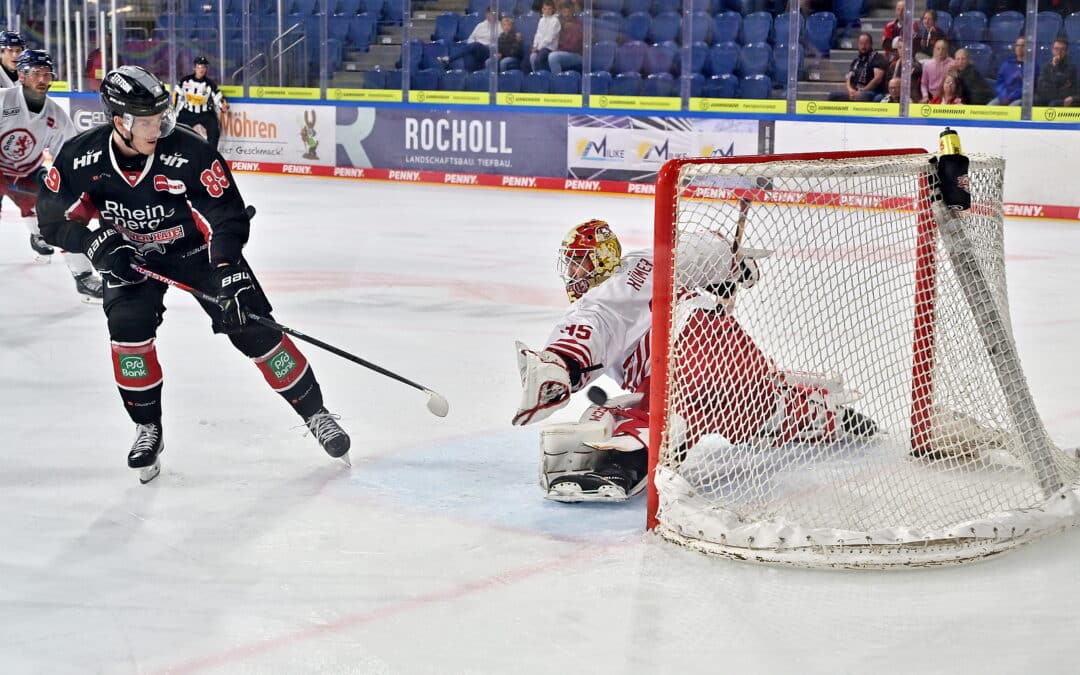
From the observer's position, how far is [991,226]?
10.3 feet

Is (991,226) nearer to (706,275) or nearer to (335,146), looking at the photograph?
(706,275)

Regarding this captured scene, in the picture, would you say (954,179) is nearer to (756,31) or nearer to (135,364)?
(135,364)

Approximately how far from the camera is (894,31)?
9.73 metres

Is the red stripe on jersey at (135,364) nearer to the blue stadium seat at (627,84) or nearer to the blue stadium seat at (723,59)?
the blue stadium seat at (723,59)

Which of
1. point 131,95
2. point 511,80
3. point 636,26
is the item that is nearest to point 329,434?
point 131,95

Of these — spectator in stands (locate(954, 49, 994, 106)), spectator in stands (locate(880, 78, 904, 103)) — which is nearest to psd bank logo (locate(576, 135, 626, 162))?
spectator in stands (locate(880, 78, 904, 103))

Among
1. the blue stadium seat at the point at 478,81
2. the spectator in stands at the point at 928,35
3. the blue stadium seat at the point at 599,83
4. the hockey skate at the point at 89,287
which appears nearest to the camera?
the hockey skate at the point at 89,287

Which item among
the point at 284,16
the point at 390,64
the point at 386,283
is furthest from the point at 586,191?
the point at 386,283

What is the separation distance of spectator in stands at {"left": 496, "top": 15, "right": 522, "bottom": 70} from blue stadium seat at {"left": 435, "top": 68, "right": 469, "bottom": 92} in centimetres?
41

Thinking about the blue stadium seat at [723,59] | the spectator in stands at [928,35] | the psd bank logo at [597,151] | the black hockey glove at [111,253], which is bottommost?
the psd bank logo at [597,151]

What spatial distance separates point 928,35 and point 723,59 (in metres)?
1.63

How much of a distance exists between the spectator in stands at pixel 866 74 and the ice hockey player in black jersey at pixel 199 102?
623 centimetres

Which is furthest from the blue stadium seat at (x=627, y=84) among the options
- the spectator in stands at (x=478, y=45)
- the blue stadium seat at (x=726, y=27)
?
the spectator in stands at (x=478, y=45)

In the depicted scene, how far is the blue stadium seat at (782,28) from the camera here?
33.3 feet
